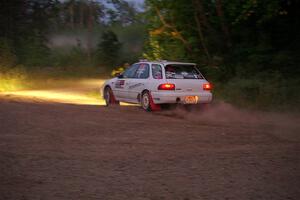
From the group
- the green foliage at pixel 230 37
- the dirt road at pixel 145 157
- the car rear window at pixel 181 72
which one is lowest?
the dirt road at pixel 145 157

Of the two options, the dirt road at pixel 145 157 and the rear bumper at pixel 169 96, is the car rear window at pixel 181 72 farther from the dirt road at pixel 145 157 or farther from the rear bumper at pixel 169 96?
the dirt road at pixel 145 157

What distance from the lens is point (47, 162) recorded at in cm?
725

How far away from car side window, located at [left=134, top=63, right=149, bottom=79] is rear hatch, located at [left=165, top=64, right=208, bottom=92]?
2.48ft

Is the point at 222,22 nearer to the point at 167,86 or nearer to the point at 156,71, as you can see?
the point at 156,71

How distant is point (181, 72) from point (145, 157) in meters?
6.56

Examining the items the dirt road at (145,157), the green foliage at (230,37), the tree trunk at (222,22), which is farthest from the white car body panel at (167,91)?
the tree trunk at (222,22)

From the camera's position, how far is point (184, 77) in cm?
1392

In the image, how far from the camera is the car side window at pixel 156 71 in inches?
546

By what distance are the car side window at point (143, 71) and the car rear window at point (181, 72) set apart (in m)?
0.74

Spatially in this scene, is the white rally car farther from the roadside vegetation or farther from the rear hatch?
the roadside vegetation

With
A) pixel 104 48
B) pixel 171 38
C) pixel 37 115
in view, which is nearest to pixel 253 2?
pixel 171 38

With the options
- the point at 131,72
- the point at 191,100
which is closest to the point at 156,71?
the point at 191,100

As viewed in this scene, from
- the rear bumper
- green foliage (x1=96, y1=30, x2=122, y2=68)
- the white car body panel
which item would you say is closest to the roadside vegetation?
the white car body panel

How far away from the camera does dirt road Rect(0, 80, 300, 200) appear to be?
598cm
